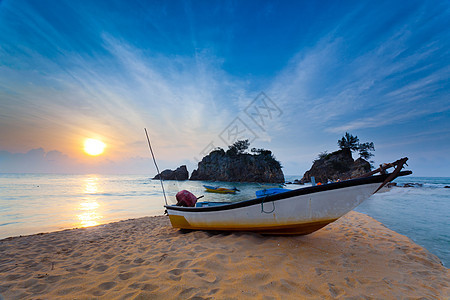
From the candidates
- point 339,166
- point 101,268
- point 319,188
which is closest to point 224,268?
point 101,268

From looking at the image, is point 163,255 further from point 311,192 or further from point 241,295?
point 311,192

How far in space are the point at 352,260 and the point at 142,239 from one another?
4.90m

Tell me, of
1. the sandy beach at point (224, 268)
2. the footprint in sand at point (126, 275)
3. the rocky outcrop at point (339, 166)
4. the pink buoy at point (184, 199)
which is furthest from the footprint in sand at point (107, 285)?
the rocky outcrop at point (339, 166)

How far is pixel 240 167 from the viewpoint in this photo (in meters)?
53.5

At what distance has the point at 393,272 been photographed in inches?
114

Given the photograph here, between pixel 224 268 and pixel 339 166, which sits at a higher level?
pixel 339 166

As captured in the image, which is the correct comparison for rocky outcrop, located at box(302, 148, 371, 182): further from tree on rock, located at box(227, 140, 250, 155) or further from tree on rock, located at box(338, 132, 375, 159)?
tree on rock, located at box(227, 140, 250, 155)

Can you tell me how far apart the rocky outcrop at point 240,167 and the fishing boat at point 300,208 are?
4805cm

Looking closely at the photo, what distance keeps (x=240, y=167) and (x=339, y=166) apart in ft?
82.7

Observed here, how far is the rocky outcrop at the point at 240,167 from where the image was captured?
171 feet

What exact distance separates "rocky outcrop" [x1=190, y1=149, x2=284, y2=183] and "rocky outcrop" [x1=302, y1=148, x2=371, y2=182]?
10276 mm

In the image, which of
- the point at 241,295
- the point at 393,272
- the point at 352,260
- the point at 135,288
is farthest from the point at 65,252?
the point at 393,272

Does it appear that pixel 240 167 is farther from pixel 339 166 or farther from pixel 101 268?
pixel 101 268

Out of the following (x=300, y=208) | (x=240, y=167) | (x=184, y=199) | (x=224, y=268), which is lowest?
(x=224, y=268)
